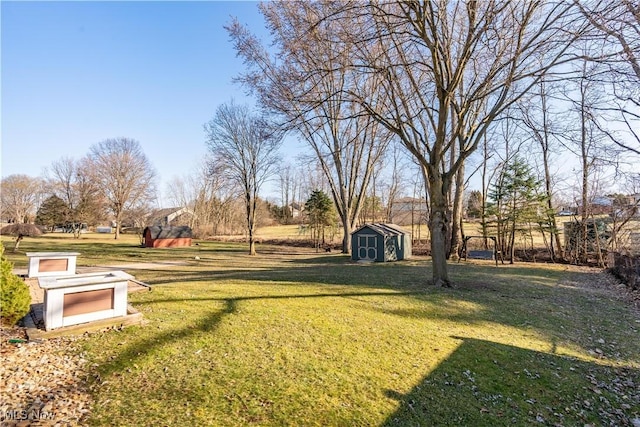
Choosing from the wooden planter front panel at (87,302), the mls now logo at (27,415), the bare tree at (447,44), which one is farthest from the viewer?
the bare tree at (447,44)

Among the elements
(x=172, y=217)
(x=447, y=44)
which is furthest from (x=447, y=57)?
(x=172, y=217)

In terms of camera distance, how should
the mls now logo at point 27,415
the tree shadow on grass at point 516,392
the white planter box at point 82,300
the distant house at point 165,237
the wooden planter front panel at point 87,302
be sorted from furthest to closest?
the distant house at point 165,237, the wooden planter front panel at point 87,302, the white planter box at point 82,300, the tree shadow on grass at point 516,392, the mls now logo at point 27,415

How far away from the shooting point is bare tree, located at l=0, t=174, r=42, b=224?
39.2 metres

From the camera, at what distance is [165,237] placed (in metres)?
26.0

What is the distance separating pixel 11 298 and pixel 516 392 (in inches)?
257

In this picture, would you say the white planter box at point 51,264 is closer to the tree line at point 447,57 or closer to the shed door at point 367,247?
the tree line at point 447,57

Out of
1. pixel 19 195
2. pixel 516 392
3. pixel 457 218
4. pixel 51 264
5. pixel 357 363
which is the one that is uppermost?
pixel 19 195

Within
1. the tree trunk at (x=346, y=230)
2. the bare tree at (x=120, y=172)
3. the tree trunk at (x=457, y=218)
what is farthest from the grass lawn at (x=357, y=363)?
the bare tree at (x=120, y=172)

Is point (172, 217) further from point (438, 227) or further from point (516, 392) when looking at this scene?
point (516, 392)

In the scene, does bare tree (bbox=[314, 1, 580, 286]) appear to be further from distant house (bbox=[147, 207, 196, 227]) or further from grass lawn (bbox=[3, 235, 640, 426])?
distant house (bbox=[147, 207, 196, 227])

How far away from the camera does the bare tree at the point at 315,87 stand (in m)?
8.58

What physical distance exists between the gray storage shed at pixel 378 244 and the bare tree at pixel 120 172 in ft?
83.1

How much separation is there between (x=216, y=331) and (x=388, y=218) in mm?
30457

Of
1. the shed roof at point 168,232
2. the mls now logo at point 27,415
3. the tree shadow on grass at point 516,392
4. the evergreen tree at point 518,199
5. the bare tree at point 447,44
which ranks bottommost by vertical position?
the tree shadow on grass at point 516,392
